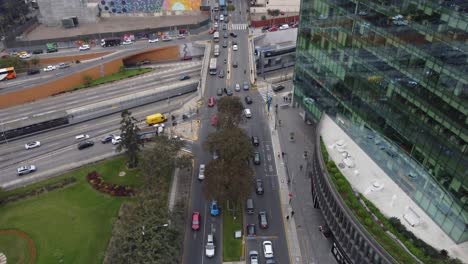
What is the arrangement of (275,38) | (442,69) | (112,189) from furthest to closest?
(275,38), (112,189), (442,69)

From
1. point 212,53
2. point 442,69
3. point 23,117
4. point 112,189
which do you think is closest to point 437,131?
point 442,69

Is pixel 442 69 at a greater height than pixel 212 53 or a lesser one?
greater

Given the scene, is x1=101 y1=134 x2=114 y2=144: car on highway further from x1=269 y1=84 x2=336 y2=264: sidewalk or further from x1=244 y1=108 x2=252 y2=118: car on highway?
x1=269 y1=84 x2=336 y2=264: sidewalk

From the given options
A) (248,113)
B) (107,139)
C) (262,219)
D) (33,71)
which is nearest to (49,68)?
(33,71)

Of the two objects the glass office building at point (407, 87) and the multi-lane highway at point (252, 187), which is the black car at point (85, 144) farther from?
the glass office building at point (407, 87)

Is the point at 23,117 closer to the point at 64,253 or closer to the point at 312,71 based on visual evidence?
the point at 64,253

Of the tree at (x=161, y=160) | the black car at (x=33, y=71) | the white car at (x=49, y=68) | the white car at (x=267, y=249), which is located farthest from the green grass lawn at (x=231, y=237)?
the black car at (x=33, y=71)

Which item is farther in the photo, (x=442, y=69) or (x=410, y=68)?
(x=410, y=68)
